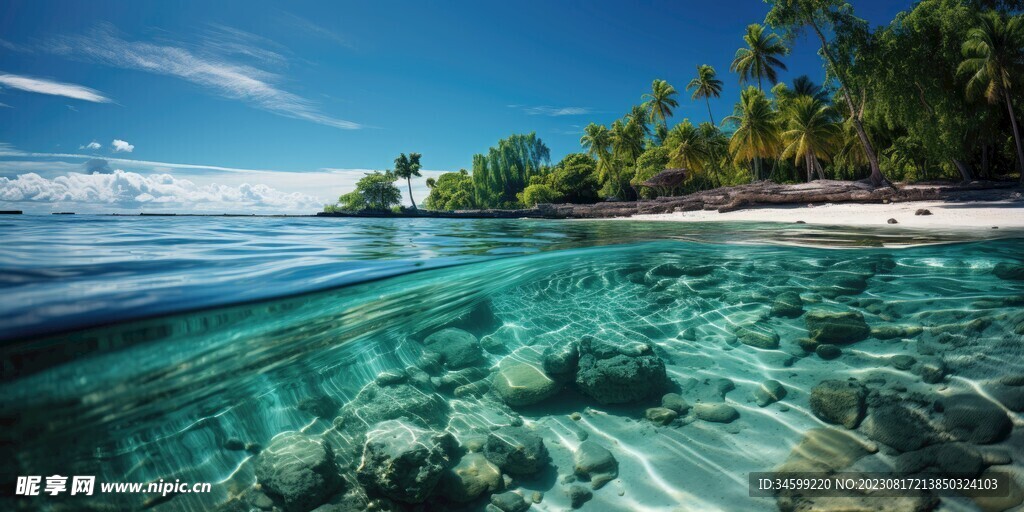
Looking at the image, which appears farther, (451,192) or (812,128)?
(451,192)

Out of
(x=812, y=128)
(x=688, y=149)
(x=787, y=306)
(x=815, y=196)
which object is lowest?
(x=787, y=306)

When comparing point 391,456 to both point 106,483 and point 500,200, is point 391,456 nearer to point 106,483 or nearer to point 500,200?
point 106,483

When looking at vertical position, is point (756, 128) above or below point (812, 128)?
above

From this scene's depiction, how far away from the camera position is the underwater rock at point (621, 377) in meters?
4.21

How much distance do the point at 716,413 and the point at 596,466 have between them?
139 centimetres

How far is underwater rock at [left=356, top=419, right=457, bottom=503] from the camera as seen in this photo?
3.18 meters

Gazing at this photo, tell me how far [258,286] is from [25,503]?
83.6 inches

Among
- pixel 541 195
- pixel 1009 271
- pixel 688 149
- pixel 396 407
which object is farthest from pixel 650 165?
pixel 396 407

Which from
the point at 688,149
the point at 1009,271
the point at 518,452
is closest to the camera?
the point at 518,452

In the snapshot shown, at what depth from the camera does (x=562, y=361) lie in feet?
15.1

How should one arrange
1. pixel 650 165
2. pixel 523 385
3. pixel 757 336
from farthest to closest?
pixel 650 165, pixel 757 336, pixel 523 385

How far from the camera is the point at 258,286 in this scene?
410 centimetres

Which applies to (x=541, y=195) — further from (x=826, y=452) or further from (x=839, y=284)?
(x=826, y=452)

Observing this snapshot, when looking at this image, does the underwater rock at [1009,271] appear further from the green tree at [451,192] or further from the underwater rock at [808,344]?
the green tree at [451,192]
